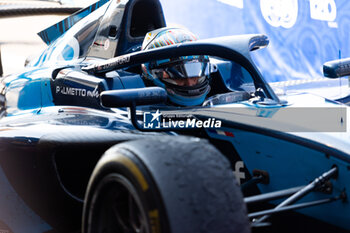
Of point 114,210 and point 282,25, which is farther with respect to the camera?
point 282,25

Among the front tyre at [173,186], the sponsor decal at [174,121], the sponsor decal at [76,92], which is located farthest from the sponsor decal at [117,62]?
the front tyre at [173,186]

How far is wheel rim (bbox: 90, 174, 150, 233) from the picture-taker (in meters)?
1.21

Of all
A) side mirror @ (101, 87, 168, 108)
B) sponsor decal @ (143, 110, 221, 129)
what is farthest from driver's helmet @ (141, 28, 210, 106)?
side mirror @ (101, 87, 168, 108)

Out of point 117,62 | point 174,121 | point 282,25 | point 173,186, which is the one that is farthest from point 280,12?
point 173,186

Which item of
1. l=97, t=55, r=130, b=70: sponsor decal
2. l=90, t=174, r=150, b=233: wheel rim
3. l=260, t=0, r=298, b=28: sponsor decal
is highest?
l=260, t=0, r=298, b=28: sponsor decal

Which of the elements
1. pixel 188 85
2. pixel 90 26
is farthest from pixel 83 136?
pixel 90 26

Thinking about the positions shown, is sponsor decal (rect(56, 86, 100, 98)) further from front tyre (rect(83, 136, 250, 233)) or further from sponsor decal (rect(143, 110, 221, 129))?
front tyre (rect(83, 136, 250, 233))

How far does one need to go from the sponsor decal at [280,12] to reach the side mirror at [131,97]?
5.19 metres

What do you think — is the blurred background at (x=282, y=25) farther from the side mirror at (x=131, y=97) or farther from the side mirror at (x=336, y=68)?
the side mirror at (x=131, y=97)

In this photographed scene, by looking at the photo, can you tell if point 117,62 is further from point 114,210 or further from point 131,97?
point 114,210

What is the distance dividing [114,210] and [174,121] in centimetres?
72

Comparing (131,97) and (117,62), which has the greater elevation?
(117,62)

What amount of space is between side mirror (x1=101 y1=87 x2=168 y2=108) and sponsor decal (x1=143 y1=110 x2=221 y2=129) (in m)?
0.15

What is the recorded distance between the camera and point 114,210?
1.27 meters
